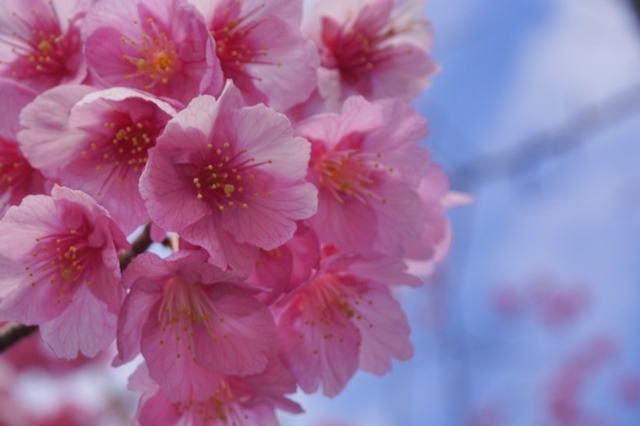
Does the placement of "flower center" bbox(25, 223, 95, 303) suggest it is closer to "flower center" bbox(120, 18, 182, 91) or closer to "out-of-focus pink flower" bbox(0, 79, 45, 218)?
"out-of-focus pink flower" bbox(0, 79, 45, 218)

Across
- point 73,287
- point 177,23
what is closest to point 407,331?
point 73,287

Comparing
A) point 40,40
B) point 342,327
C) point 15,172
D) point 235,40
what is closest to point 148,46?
point 235,40

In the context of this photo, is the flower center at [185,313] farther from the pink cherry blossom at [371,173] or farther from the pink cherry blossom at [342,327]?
the pink cherry blossom at [371,173]

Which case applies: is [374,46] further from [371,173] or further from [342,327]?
[342,327]

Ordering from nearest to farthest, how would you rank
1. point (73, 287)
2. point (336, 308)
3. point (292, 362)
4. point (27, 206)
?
point (27, 206) → point (73, 287) → point (292, 362) → point (336, 308)

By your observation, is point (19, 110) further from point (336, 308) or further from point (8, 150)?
point (336, 308)

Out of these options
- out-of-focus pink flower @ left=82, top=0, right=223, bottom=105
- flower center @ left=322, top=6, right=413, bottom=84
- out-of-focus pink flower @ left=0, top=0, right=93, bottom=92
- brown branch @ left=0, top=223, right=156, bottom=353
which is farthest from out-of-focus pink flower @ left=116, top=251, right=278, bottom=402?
flower center @ left=322, top=6, right=413, bottom=84

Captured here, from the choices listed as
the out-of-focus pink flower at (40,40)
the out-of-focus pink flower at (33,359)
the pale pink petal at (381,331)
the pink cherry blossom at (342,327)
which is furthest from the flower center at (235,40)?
the out-of-focus pink flower at (33,359)
